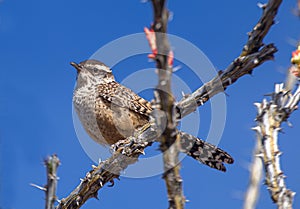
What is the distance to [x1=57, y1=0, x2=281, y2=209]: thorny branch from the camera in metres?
1.84

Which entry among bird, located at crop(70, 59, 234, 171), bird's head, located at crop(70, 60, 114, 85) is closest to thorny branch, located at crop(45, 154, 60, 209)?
bird, located at crop(70, 59, 234, 171)

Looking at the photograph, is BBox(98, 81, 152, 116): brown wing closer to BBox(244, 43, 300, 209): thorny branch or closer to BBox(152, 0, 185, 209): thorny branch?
BBox(244, 43, 300, 209): thorny branch

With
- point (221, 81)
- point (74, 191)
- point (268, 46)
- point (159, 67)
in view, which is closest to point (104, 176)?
point (74, 191)

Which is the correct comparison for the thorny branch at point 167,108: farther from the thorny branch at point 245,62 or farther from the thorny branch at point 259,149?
the thorny branch at point 259,149

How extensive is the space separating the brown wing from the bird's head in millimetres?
239

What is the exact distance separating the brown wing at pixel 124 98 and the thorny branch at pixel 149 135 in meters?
1.17

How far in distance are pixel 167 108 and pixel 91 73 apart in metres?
4.19

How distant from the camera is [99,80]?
5246 mm

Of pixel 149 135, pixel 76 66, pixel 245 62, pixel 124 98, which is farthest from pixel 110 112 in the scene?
pixel 245 62

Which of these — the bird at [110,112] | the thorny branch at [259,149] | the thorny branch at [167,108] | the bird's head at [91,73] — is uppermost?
the bird's head at [91,73]

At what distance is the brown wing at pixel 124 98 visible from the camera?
4668 mm

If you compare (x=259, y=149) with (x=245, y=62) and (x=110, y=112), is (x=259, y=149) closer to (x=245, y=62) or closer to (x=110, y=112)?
(x=245, y=62)

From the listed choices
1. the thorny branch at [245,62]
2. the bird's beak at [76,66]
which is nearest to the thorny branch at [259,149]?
the thorny branch at [245,62]

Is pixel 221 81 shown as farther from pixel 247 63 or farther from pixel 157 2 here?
pixel 157 2
